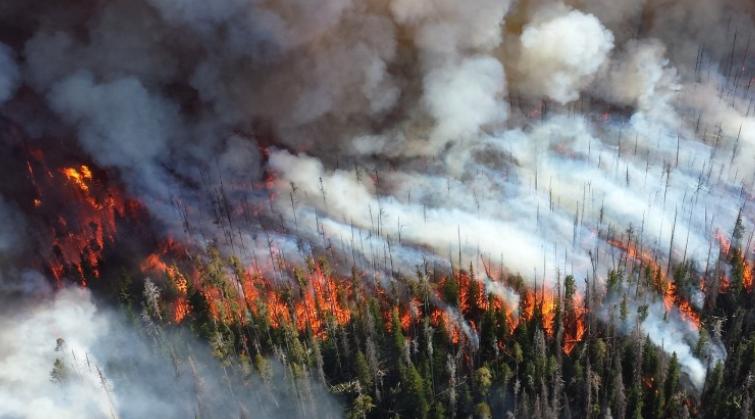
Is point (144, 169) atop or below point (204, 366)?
atop

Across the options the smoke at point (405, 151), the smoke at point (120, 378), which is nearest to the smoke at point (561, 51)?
the smoke at point (405, 151)

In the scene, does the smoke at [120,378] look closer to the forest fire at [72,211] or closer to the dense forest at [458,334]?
the dense forest at [458,334]

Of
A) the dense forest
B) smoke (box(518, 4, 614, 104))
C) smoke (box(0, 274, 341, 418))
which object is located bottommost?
smoke (box(0, 274, 341, 418))

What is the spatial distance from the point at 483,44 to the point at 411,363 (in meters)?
51.1

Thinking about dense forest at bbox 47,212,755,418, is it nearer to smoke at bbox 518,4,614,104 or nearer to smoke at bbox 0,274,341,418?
smoke at bbox 0,274,341,418

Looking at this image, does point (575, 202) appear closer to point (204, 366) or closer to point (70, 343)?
point (204, 366)

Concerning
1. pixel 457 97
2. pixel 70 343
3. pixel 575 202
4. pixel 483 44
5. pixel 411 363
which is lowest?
pixel 70 343

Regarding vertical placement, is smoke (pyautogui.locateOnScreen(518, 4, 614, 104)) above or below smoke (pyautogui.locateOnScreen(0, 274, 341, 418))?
above

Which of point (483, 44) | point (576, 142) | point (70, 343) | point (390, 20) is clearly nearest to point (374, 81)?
point (390, 20)

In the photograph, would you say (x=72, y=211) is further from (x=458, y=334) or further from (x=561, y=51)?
(x=561, y=51)

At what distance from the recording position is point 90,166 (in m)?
103

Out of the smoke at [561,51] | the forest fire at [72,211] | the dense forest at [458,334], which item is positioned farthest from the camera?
the smoke at [561,51]

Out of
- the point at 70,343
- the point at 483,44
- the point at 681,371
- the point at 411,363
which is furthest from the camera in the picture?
the point at 483,44

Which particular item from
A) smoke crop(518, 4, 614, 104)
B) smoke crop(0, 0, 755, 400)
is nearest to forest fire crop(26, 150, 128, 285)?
smoke crop(0, 0, 755, 400)
